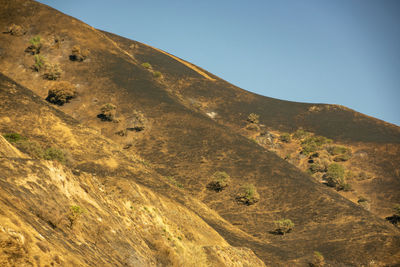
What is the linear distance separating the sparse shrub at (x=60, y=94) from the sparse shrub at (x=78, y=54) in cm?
1003

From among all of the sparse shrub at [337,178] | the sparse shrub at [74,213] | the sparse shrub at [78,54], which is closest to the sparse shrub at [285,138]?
the sparse shrub at [337,178]

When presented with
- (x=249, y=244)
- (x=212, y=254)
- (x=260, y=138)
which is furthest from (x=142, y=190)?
(x=260, y=138)

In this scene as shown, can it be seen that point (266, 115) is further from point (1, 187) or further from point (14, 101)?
point (1, 187)

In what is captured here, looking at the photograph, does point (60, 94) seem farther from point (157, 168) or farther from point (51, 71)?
point (157, 168)

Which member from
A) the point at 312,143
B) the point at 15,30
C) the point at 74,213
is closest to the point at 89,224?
the point at 74,213

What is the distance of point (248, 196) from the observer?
125 ft

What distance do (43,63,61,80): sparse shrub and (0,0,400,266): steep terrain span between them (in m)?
0.34

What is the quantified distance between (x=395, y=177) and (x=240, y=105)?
3307 centimetres

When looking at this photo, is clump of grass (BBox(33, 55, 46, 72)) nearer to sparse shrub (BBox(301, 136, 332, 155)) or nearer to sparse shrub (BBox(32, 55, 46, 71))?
sparse shrub (BBox(32, 55, 46, 71))

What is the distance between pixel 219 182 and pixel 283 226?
836 centimetres

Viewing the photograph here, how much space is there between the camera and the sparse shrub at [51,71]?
2218 inches

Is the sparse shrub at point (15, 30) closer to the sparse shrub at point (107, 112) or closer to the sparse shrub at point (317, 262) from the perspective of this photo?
the sparse shrub at point (107, 112)

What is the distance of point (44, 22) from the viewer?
6812 centimetres

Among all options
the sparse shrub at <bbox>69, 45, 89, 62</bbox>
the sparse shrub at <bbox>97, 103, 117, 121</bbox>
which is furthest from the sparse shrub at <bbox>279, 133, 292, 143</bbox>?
the sparse shrub at <bbox>69, 45, 89, 62</bbox>
